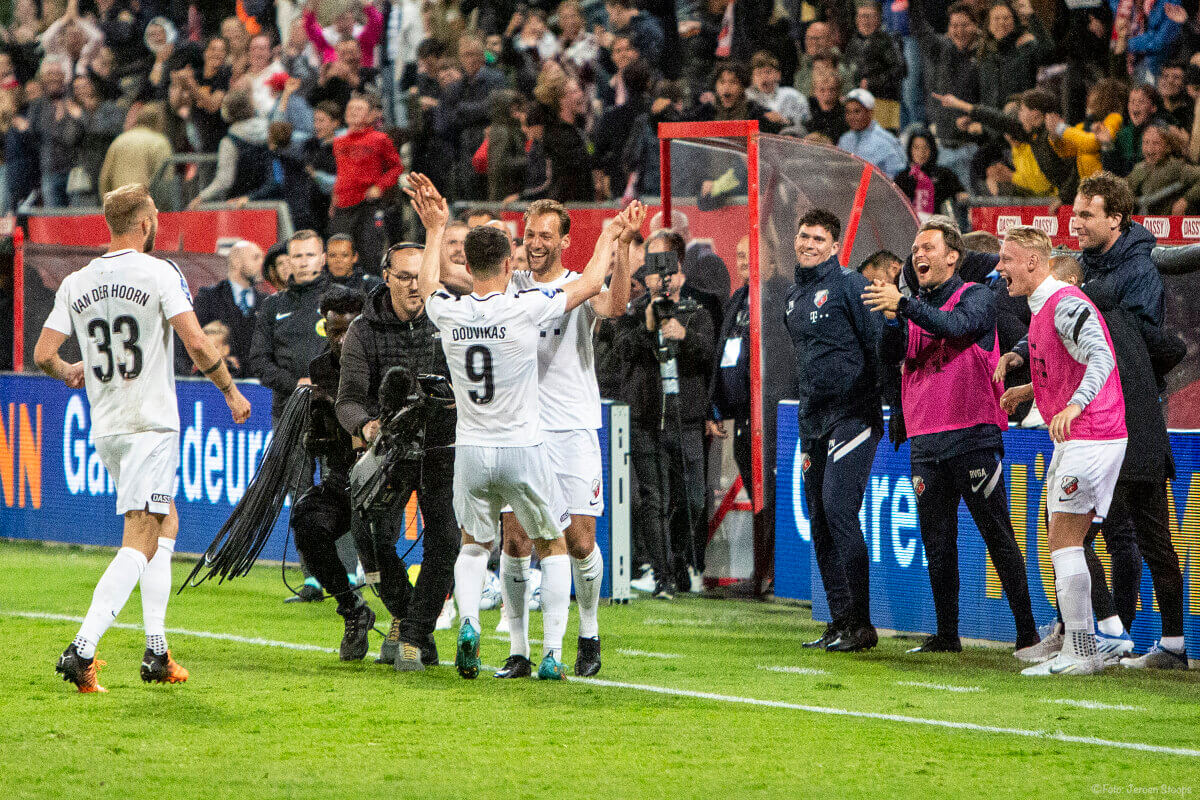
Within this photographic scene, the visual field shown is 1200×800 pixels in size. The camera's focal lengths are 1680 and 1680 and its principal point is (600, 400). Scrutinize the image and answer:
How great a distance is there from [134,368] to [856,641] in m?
3.82

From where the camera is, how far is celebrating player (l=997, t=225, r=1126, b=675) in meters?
7.39

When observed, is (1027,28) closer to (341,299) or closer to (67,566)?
(341,299)

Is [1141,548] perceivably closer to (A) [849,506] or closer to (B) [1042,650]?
(B) [1042,650]

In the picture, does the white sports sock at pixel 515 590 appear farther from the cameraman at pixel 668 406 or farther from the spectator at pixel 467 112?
the spectator at pixel 467 112

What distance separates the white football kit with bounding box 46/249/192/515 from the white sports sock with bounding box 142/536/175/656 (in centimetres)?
25

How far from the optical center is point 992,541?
812cm

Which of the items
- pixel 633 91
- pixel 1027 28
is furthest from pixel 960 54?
pixel 633 91

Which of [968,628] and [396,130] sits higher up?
[396,130]

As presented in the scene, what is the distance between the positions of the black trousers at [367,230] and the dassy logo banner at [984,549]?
695 cm

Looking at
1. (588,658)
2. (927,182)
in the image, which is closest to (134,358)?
(588,658)

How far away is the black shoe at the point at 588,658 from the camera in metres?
7.51

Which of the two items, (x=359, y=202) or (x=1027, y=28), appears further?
(x=359, y=202)

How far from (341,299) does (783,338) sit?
3144mm

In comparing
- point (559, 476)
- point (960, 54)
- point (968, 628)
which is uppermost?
point (960, 54)
